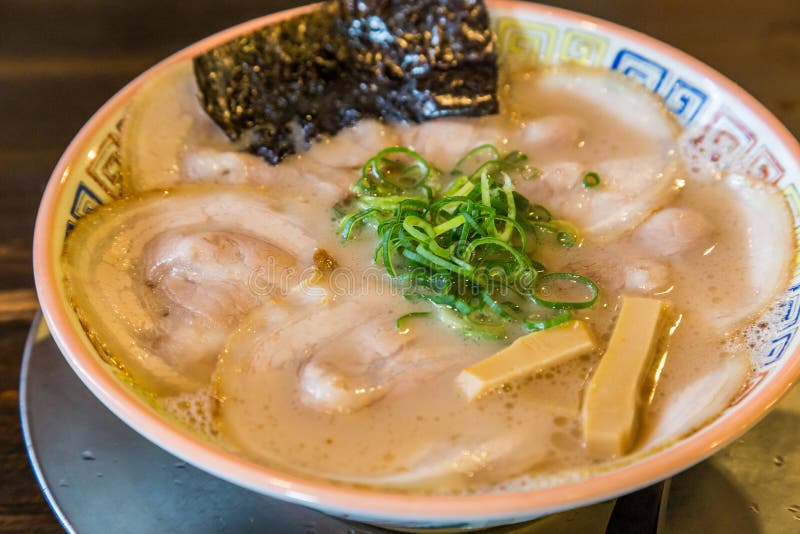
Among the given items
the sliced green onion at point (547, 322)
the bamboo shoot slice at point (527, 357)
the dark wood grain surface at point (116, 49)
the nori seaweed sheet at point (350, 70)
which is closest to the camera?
the bamboo shoot slice at point (527, 357)

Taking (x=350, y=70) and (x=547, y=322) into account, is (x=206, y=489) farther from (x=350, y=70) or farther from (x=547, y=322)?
(x=350, y=70)

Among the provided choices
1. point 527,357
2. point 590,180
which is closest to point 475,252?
point 527,357

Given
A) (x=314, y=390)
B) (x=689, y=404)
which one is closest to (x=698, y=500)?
(x=689, y=404)

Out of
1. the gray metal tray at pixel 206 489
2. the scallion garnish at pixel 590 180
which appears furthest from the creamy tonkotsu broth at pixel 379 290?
the gray metal tray at pixel 206 489

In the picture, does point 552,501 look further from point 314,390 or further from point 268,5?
point 268,5

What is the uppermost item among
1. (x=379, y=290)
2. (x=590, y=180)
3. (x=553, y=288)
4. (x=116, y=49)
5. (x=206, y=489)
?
(x=590, y=180)

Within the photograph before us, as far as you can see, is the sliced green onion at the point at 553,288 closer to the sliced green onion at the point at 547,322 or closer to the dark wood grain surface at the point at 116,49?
the sliced green onion at the point at 547,322
